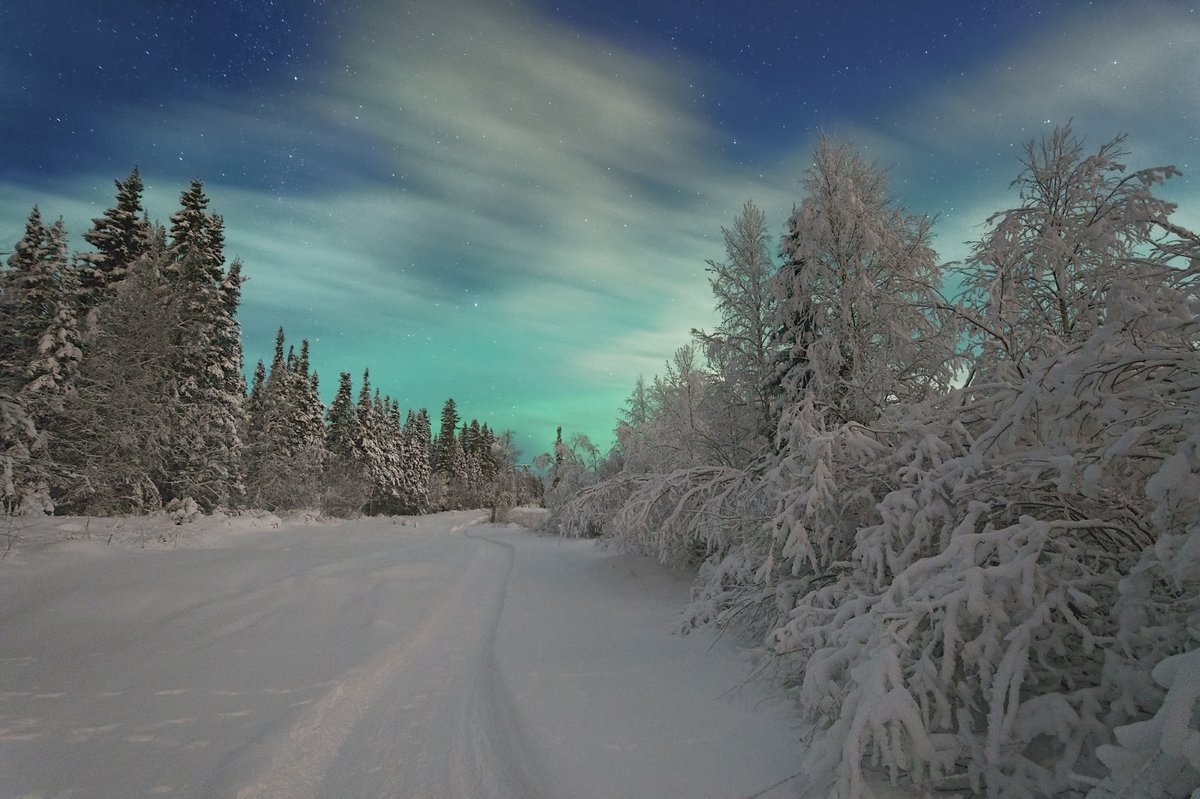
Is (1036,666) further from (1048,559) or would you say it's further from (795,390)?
(795,390)

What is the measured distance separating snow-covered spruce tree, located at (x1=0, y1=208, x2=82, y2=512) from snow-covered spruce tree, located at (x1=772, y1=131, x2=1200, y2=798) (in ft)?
37.4

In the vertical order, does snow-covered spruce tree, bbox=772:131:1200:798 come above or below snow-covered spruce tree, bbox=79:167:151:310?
below

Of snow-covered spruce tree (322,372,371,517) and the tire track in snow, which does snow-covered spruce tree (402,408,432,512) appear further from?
the tire track in snow

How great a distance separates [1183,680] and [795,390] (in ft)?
24.8

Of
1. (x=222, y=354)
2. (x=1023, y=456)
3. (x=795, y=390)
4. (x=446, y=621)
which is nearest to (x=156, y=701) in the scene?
(x=446, y=621)

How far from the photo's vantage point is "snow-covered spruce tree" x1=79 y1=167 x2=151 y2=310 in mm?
19000

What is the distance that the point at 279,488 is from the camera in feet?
97.0

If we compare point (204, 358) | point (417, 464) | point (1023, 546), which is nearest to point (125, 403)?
point (204, 358)

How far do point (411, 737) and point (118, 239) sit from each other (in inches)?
959

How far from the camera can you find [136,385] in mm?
14734

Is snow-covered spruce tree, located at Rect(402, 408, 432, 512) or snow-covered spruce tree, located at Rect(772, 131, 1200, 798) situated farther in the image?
snow-covered spruce tree, located at Rect(402, 408, 432, 512)

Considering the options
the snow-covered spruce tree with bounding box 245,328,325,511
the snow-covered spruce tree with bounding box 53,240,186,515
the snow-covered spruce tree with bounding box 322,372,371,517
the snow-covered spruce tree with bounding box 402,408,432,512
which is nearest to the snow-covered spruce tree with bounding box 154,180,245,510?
the snow-covered spruce tree with bounding box 53,240,186,515

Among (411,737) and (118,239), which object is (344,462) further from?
(411,737)

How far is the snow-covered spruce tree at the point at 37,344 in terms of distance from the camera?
31.7 feet
